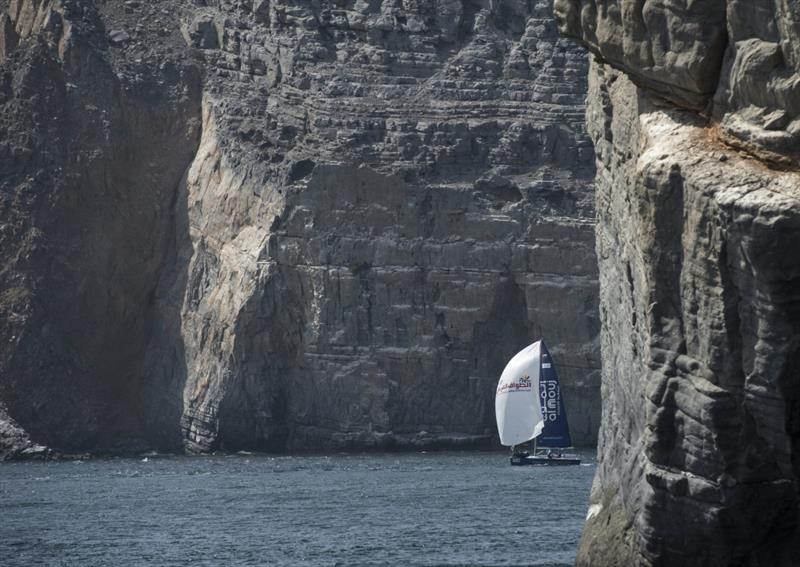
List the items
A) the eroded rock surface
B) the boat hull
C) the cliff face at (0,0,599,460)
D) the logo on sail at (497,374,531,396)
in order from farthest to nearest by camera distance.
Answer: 1. the cliff face at (0,0,599,460)
2. the logo on sail at (497,374,531,396)
3. the boat hull
4. the eroded rock surface

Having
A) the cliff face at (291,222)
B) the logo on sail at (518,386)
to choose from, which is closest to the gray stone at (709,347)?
the logo on sail at (518,386)

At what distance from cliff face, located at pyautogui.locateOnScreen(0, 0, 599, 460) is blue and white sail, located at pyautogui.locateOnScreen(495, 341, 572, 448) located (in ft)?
26.9

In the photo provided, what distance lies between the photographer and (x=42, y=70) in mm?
78875

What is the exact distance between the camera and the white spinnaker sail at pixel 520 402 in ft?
206

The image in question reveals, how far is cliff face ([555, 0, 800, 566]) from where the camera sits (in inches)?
803

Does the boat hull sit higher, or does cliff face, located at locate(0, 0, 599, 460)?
cliff face, located at locate(0, 0, 599, 460)

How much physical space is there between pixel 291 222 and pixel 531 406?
43.9ft

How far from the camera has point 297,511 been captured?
46.9 meters

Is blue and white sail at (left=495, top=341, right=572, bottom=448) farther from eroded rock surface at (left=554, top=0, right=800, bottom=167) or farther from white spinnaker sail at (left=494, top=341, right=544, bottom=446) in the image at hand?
eroded rock surface at (left=554, top=0, right=800, bottom=167)

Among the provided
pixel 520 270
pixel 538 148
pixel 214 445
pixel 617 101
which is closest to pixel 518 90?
pixel 538 148

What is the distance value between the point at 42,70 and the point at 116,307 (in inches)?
362

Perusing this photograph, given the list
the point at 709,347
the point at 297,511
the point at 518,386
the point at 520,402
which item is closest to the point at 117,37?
the point at 518,386

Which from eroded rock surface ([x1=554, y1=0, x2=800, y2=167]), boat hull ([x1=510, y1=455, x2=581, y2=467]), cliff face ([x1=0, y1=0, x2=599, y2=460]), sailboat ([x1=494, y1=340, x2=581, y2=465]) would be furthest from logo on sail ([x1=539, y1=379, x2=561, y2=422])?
eroded rock surface ([x1=554, y1=0, x2=800, y2=167])

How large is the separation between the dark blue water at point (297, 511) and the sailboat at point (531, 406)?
1.23 metres
